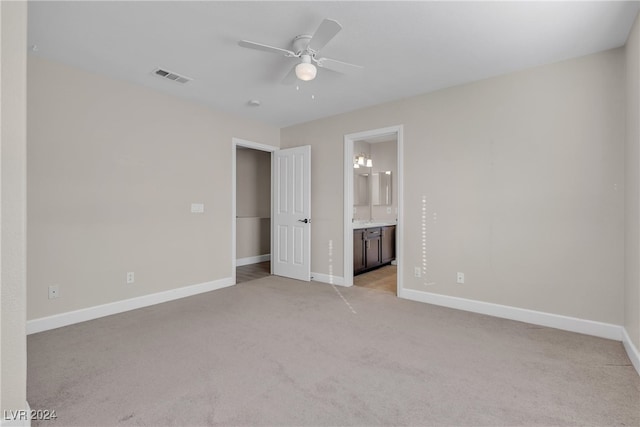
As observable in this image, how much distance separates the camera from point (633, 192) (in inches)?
93.1

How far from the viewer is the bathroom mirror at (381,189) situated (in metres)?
6.82

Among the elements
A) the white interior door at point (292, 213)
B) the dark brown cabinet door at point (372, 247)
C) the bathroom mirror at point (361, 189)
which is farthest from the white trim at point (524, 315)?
the bathroom mirror at point (361, 189)

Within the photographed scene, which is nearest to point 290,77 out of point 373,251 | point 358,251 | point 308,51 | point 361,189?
point 308,51

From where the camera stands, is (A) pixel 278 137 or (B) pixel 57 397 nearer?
(B) pixel 57 397

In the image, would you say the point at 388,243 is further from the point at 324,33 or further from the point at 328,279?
the point at 324,33

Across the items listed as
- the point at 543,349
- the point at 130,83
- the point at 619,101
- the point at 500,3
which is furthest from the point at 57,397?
the point at 619,101

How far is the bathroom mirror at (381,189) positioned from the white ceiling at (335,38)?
11.1 feet

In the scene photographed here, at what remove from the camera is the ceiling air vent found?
3154 mm

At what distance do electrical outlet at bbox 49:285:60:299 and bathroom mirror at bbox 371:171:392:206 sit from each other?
552cm

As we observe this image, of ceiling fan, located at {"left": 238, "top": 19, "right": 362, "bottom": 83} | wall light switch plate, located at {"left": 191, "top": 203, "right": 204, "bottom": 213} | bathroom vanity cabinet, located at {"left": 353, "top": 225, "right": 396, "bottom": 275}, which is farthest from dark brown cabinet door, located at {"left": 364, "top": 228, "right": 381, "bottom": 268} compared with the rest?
ceiling fan, located at {"left": 238, "top": 19, "right": 362, "bottom": 83}

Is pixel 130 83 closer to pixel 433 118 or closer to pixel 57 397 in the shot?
pixel 57 397

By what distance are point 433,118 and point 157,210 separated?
11.4 ft

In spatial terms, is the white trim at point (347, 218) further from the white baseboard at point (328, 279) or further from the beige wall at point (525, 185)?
the beige wall at point (525, 185)

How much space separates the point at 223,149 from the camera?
14.6ft
